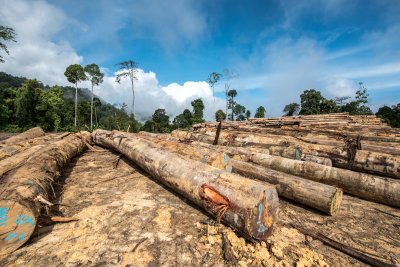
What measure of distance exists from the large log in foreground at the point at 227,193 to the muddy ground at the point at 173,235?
22 cm

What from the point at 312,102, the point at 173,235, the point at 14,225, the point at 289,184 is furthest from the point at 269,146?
the point at 312,102

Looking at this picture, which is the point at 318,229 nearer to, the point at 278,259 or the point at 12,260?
the point at 278,259

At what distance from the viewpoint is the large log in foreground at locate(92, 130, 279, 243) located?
2.73 metres

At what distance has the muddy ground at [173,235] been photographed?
8.05ft

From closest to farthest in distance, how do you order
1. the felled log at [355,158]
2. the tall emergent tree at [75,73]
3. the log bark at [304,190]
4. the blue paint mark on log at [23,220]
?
the blue paint mark on log at [23,220] < the log bark at [304,190] < the felled log at [355,158] < the tall emergent tree at [75,73]

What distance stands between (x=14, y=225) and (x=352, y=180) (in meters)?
5.36

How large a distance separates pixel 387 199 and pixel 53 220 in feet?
18.0

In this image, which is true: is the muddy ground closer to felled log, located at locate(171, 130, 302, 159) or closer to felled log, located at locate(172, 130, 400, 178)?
felled log, located at locate(172, 130, 400, 178)

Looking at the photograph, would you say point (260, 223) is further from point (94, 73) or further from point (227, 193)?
point (94, 73)

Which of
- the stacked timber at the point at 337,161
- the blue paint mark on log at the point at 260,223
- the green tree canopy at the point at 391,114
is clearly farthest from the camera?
the green tree canopy at the point at 391,114

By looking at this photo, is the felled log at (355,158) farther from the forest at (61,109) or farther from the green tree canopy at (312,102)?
the green tree canopy at (312,102)

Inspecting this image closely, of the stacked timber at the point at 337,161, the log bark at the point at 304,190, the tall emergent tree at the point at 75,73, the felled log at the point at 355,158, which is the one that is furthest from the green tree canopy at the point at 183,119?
the log bark at the point at 304,190

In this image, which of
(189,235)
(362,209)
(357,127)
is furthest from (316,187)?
(357,127)

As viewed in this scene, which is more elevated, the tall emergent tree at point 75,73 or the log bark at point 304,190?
the tall emergent tree at point 75,73
